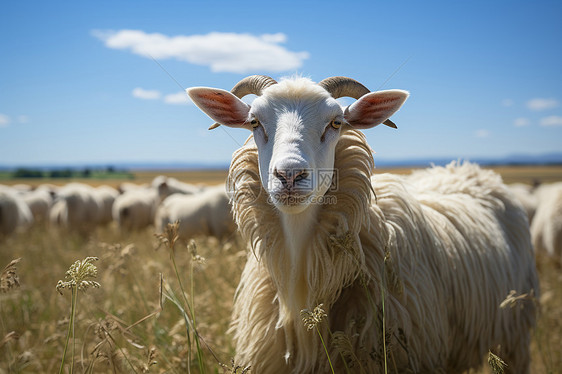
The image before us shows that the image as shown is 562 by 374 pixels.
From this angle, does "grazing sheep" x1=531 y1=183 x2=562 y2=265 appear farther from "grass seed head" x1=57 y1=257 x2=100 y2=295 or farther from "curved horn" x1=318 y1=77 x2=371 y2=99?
"grass seed head" x1=57 y1=257 x2=100 y2=295

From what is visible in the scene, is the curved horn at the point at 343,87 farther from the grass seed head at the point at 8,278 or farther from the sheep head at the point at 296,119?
the grass seed head at the point at 8,278

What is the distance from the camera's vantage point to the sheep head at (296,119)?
2035 millimetres

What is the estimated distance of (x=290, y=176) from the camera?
1.98 meters

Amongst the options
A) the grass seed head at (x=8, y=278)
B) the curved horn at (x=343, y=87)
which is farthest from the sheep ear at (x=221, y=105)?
the grass seed head at (x=8, y=278)

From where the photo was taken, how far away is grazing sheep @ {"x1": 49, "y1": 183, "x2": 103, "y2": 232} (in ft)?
47.1

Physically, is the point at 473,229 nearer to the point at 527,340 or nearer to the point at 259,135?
the point at 527,340

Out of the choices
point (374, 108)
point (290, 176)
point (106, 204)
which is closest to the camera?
point (290, 176)

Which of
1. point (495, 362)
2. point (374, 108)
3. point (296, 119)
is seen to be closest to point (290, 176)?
point (296, 119)

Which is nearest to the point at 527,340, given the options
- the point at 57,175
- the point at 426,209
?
the point at 426,209

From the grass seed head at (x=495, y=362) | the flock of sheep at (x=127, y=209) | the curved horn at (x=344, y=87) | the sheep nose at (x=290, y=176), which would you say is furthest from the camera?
the flock of sheep at (x=127, y=209)

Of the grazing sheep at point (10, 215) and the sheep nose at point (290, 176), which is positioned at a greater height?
the sheep nose at point (290, 176)

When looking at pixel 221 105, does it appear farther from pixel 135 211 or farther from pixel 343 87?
pixel 135 211

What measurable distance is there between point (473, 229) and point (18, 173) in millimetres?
98266

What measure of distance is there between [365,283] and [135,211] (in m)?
13.7
